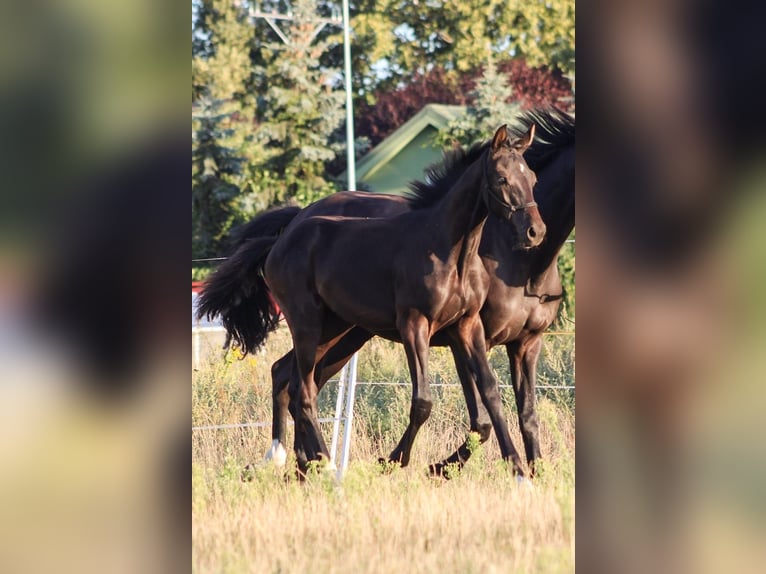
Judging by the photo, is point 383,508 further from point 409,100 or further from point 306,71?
point 409,100

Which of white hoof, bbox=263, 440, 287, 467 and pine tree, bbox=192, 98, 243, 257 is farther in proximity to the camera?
pine tree, bbox=192, 98, 243, 257

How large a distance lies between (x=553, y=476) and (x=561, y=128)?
113 inches

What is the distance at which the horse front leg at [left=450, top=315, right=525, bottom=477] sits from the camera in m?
7.28

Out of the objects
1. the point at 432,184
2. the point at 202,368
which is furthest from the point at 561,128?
the point at 202,368

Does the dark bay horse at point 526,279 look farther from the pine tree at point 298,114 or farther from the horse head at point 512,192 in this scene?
the pine tree at point 298,114

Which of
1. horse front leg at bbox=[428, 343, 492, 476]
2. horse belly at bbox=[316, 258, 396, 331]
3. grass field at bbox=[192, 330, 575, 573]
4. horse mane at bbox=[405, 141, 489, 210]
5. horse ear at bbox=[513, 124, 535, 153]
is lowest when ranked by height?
grass field at bbox=[192, 330, 575, 573]

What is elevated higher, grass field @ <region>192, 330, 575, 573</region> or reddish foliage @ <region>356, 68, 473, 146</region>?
reddish foliage @ <region>356, 68, 473, 146</region>

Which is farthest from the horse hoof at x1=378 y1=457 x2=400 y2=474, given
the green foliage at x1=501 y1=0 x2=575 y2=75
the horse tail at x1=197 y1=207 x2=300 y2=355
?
the green foliage at x1=501 y1=0 x2=575 y2=75

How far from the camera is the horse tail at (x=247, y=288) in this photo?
936 cm

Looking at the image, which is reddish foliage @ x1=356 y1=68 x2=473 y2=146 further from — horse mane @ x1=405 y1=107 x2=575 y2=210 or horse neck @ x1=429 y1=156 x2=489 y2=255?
horse neck @ x1=429 y1=156 x2=489 y2=255

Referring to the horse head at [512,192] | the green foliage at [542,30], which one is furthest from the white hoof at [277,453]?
the green foliage at [542,30]

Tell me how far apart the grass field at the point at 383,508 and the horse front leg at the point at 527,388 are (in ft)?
0.78

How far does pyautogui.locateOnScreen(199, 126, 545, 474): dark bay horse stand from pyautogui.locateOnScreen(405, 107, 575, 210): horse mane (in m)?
0.08

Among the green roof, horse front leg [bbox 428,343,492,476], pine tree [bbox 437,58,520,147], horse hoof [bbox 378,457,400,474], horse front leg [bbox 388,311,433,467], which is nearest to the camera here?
horse hoof [bbox 378,457,400,474]
